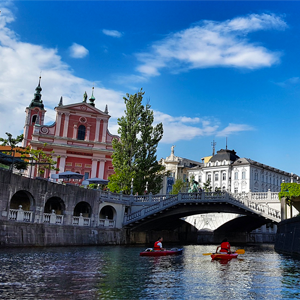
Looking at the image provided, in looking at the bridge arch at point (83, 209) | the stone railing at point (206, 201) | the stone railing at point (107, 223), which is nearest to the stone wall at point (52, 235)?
the stone railing at point (107, 223)

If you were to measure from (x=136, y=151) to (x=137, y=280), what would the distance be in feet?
117

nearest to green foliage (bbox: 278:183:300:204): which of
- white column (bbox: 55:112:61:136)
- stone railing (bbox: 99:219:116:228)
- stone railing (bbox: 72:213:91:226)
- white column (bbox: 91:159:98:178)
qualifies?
stone railing (bbox: 99:219:116:228)

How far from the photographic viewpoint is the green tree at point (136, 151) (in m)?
52.0

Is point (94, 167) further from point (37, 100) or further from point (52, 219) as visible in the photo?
point (52, 219)

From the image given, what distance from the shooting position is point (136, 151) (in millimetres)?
52938

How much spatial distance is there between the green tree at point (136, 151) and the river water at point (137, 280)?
27.4 meters

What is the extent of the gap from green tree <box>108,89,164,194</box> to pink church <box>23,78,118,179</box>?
59.8 ft

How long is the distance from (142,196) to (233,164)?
59.5m

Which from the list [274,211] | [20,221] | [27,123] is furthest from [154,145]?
[27,123]

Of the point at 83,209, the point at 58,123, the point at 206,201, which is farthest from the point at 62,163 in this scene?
the point at 206,201

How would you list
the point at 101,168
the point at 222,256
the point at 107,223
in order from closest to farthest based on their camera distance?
1. the point at 222,256
2. the point at 107,223
3. the point at 101,168

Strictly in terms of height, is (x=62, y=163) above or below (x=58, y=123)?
below

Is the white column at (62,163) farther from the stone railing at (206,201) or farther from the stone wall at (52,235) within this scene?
the stone wall at (52,235)

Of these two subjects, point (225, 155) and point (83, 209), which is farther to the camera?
point (225, 155)
